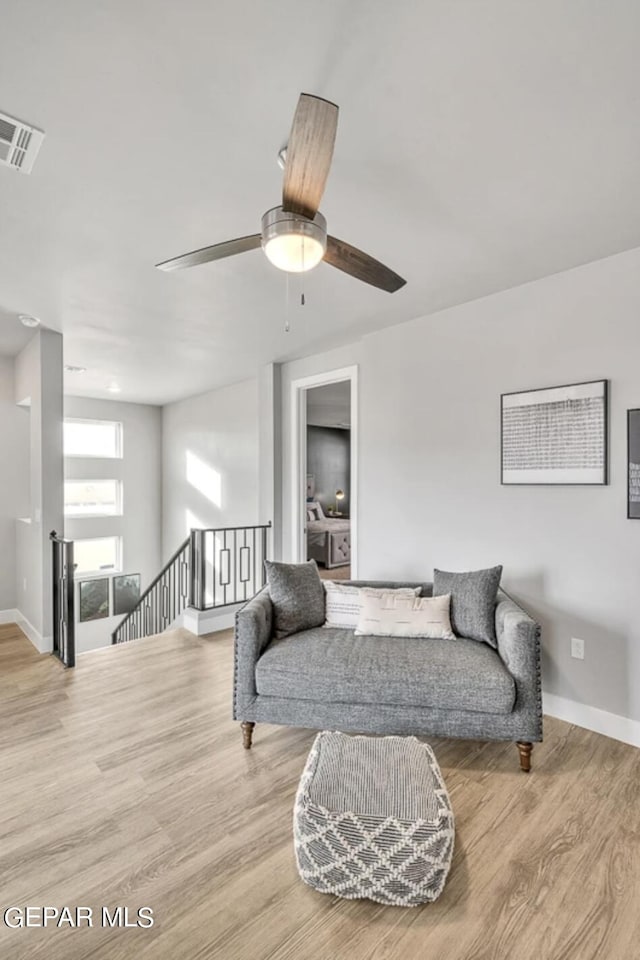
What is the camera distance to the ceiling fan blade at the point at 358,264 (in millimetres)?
1720

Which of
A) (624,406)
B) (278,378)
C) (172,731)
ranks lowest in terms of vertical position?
(172,731)

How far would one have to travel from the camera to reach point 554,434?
278cm

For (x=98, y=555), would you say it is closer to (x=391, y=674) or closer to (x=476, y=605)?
(x=391, y=674)

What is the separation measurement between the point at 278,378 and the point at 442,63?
3.63 meters

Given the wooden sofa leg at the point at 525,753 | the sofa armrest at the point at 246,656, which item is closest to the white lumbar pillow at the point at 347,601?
the sofa armrest at the point at 246,656

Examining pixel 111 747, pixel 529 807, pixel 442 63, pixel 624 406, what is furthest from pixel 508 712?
pixel 442 63

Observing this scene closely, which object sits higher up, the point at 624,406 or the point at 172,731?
the point at 624,406

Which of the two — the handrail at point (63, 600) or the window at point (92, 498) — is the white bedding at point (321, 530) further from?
the handrail at point (63, 600)

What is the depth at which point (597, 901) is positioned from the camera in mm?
1544

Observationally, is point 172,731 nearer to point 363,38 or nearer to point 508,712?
point 508,712

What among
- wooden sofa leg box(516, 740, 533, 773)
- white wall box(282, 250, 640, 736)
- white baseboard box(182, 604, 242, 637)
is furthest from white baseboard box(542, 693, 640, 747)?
white baseboard box(182, 604, 242, 637)

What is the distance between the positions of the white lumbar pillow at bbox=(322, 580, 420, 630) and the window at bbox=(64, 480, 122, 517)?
5.07 m

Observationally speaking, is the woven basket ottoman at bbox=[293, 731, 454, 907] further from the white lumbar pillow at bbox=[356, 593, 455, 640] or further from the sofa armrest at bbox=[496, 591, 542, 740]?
the white lumbar pillow at bbox=[356, 593, 455, 640]

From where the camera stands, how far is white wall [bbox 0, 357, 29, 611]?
4617 millimetres
